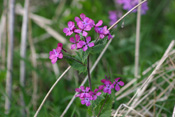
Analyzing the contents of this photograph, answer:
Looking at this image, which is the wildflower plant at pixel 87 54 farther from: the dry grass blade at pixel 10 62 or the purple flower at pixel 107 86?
the dry grass blade at pixel 10 62

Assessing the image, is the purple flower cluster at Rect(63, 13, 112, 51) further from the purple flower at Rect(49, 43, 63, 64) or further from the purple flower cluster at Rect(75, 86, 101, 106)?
the purple flower cluster at Rect(75, 86, 101, 106)

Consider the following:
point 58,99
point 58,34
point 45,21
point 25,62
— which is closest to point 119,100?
point 58,99

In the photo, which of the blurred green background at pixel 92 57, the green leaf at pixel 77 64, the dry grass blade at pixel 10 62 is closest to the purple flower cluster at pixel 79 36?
the green leaf at pixel 77 64

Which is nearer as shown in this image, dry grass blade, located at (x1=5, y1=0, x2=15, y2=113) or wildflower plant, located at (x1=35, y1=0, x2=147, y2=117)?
wildflower plant, located at (x1=35, y1=0, x2=147, y2=117)

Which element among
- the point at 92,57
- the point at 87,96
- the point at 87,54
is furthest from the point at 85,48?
the point at 92,57

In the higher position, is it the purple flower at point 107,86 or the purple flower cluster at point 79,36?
the purple flower cluster at point 79,36

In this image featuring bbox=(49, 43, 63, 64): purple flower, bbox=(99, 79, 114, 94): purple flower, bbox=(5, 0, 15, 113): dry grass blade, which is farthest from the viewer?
bbox=(5, 0, 15, 113): dry grass blade

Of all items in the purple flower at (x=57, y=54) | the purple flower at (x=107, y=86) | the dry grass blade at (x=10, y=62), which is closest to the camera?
the purple flower at (x=57, y=54)

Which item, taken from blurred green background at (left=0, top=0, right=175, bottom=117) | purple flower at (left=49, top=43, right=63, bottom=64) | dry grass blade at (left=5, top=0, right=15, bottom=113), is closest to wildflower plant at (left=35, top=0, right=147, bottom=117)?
purple flower at (left=49, top=43, right=63, bottom=64)

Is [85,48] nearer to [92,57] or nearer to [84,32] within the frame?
[84,32]
